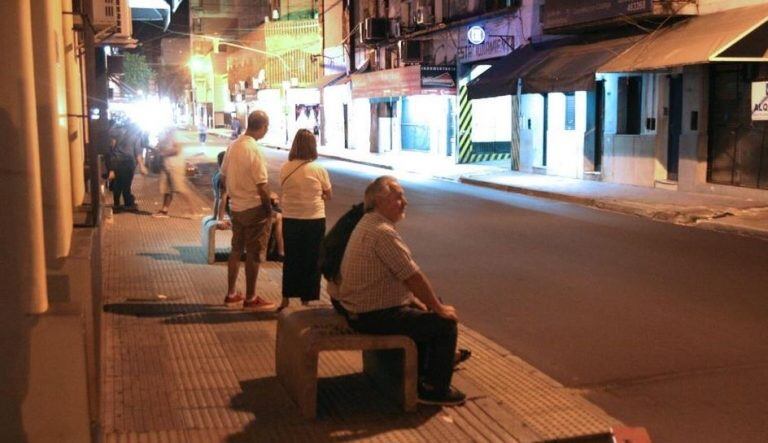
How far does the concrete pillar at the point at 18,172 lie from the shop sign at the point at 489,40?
80.8 ft

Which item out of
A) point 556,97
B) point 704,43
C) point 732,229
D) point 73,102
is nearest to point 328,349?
point 73,102

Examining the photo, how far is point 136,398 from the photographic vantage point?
561 cm

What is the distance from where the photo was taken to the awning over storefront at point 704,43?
1591 cm

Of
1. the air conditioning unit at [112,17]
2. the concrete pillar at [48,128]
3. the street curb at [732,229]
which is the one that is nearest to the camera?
the concrete pillar at [48,128]

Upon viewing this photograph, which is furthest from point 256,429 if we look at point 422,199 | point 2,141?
point 422,199

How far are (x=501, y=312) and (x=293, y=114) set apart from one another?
2030 inches

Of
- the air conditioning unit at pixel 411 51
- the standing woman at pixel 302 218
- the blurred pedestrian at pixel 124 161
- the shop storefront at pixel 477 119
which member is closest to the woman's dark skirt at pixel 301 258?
the standing woman at pixel 302 218

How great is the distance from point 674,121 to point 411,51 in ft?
50.6

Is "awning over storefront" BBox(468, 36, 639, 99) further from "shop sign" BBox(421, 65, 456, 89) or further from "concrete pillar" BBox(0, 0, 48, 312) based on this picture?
"concrete pillar" BBox(0, 0, 48, 312)

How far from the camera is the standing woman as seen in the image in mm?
7820

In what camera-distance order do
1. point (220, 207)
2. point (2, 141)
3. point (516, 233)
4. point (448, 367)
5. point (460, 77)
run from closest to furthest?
point (2, 141) < point (448, 367) < point (220, 207) < point (516, 233) < point (460, 77)

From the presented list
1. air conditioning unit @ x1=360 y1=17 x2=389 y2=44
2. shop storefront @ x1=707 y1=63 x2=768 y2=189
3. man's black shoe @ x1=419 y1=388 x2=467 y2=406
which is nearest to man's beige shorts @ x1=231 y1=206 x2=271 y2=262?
man's black shoe @ x1=419 y1=388 x2=467 y2=406

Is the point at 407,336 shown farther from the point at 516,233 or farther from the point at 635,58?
the point at 635,58

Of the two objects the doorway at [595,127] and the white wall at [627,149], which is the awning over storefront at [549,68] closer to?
the white wall at [627,149]
